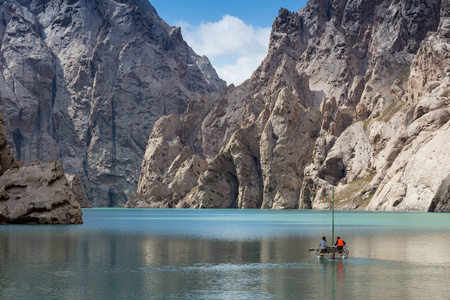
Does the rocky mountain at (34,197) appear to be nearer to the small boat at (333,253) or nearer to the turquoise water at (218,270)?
the turquoise water at (218,270)

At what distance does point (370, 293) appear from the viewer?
35.3 m

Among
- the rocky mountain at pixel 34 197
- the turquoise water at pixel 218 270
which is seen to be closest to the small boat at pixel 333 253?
the turquoise water at pixel 218 270

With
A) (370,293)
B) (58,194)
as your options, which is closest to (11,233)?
(58,194)

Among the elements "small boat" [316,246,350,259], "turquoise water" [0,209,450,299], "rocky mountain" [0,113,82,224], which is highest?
"rocky mountain" [0,113,82,224]

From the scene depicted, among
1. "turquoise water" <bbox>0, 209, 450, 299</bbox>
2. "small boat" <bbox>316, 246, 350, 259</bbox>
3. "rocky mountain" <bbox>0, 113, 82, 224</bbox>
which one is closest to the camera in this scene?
"turquoise water" <bbox>0, 209, 450, 299</bbox>

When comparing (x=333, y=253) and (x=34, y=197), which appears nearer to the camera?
(x=333, y=253)

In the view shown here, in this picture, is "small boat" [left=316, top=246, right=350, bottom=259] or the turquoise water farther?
"small boat" [left=316, top=246, right=350, bottom=259]

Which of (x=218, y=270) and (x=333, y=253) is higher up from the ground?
(x=333, y=253)

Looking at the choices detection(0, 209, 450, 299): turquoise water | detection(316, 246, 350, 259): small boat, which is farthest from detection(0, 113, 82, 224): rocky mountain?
detection(316, 246, 350, 259): small boat

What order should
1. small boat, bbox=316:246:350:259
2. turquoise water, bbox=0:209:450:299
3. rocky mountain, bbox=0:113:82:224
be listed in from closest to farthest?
turquoise water, bbox=0:209:450:299, small boat, bbox=316:246:350:259, rocky mountain, bbox=0:113:82:224

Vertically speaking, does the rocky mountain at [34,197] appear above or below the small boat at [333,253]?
above

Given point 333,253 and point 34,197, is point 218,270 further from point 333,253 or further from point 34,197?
point 34,197

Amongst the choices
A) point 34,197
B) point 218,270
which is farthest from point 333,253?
point 34,197

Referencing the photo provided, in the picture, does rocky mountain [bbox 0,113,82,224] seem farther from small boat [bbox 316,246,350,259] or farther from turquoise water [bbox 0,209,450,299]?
small boat [bbox 316,246,350,259]
